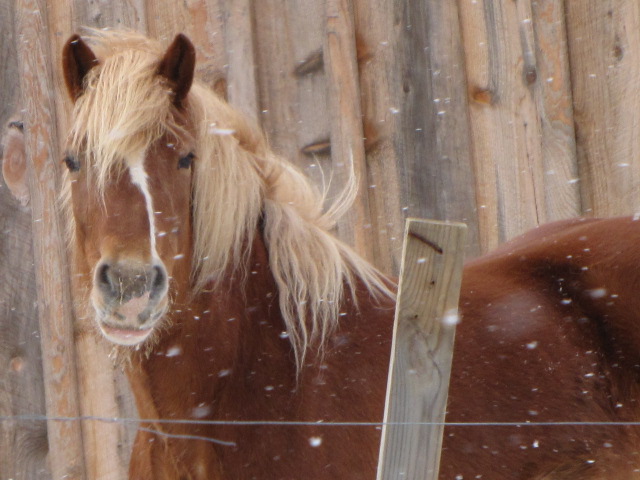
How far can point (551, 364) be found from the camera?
91.0 inches

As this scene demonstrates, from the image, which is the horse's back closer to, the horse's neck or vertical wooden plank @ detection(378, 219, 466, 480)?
the horse's neck

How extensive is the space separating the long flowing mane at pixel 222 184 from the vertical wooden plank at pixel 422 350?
0.65m

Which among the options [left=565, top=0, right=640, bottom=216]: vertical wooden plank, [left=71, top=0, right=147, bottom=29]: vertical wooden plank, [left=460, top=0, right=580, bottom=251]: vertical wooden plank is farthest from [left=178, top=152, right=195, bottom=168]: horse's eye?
[left=565, top=0, right=640, bottom=216]: vertical wooden plank

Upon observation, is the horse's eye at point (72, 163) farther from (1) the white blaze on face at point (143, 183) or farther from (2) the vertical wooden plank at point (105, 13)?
(2) the vertical wooden plank at point (105, 13)

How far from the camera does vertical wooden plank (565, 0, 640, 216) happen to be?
3.43 meters

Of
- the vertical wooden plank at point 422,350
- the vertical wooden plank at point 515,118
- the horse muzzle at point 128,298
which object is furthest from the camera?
the vertical wooden plank at point 515,118

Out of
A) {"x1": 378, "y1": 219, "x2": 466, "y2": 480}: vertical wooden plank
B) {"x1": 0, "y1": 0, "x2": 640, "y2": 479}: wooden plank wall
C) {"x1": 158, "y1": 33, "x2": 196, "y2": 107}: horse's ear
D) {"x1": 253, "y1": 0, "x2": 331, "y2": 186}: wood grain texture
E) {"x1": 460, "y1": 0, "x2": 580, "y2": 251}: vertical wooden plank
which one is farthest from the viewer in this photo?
{"x1": 460, "y1": 0, "x2": 580, "y2": 251}: vertical wooden plank

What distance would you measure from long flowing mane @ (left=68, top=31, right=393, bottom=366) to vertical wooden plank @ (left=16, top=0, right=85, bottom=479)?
83 centimetres

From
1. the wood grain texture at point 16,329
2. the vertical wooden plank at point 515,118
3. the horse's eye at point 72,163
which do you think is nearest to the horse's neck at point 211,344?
the horse's eye at point 72,163

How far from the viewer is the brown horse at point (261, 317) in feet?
6.48

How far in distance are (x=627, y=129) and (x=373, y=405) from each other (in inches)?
80.1

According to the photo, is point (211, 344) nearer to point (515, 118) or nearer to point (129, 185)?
point (129, 185)

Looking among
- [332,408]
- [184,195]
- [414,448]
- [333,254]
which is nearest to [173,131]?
[184,195]

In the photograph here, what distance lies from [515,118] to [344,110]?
0.80 meters
